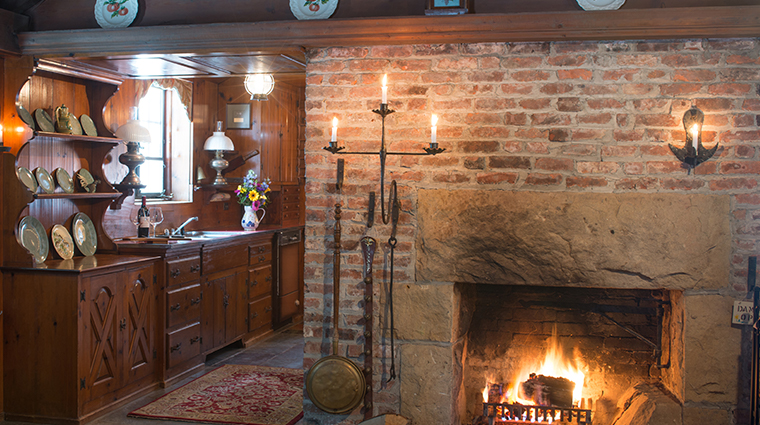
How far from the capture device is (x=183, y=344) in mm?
4289

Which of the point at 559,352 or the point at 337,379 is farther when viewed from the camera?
the point at 559,352

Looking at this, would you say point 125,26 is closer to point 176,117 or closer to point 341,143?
point 341,143

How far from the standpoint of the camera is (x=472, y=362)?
10.6 feet

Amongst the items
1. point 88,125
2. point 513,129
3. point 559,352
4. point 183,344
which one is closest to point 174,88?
point 88,125

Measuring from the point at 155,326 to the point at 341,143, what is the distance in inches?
84.0

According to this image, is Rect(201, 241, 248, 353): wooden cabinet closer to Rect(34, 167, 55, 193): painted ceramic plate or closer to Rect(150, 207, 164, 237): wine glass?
Rect(150, 207, 164, 237): wine glass

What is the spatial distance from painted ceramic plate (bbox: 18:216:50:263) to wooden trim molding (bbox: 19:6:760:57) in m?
1.13

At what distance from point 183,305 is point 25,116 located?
1621 millimetres

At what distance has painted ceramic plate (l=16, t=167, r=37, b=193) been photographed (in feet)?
11.3

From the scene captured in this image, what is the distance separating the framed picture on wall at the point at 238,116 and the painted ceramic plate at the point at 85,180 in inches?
83.8

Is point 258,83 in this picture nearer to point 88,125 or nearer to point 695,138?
point 88,125

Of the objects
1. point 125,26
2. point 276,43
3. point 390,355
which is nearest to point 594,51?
point 276,43

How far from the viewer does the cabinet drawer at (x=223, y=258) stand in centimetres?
455

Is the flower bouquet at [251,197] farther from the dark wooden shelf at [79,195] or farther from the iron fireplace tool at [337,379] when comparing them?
the iron fireplace tool at [337,379]
